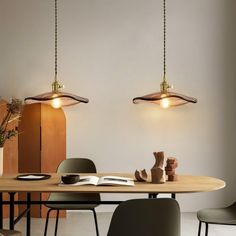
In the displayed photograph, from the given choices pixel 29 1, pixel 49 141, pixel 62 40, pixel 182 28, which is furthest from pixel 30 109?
pixel 182 28

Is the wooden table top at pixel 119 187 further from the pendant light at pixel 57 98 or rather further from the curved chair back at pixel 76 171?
→ the pendant light at pixel 57 98

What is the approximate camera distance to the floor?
410 centimetres

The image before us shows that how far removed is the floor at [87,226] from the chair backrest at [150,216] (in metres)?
2.16

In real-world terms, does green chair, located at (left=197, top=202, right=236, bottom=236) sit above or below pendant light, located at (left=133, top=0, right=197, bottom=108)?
below

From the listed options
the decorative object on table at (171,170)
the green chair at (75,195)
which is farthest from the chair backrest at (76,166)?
the decorative object on table at (171,170)

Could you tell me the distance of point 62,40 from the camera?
16.2 feet

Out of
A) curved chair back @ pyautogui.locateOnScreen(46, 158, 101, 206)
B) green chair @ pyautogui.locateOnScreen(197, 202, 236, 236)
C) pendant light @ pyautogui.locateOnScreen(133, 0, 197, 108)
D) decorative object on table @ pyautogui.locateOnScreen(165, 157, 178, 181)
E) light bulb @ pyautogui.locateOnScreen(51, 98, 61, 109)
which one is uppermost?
pendant light @ pyautogui.locateOnScreen(133, 0, 197, 108)

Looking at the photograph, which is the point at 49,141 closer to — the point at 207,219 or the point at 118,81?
the point at 118,81

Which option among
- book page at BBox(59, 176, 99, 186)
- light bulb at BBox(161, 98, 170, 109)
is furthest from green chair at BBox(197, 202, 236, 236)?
light bulb at BBox(161, 98, 170, 109)

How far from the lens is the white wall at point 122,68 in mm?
4930

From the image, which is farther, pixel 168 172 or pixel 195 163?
pixel 195 163

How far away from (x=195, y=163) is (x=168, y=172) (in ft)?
6.51

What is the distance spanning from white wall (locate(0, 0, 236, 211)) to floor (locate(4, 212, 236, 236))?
592mm

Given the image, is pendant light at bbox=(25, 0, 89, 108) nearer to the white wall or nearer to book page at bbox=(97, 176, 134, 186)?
the white wall
